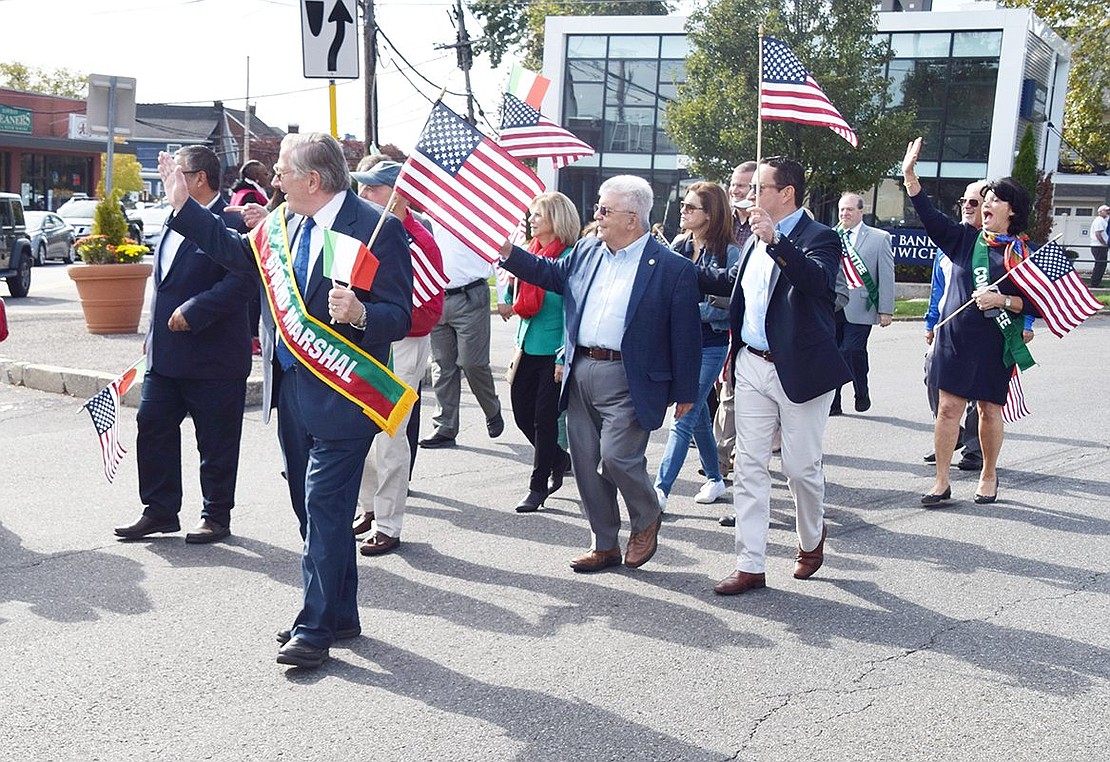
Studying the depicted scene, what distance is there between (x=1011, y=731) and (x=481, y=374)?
5379 mm

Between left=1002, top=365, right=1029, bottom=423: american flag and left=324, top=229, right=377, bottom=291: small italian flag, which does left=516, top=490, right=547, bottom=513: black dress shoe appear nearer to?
left=1002, top=365, right=1029, bottom=423: american flag

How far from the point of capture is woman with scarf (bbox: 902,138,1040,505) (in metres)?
7.76

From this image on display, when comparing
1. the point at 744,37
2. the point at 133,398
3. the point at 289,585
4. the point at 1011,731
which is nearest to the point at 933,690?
the point at 1011,731

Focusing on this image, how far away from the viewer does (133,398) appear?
1099 centimetres

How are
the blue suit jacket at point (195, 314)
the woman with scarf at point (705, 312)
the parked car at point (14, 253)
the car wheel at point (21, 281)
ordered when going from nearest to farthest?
the blue suit jacket at point (195, 314) → the woman with scarf at point (705, 312) → the parked car at point (14, 253) → the car wheel at point (21, 281)

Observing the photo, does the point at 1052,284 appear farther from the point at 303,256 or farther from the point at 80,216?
the point at 80,216

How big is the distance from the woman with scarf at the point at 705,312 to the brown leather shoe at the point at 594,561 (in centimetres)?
65

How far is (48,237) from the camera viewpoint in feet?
106

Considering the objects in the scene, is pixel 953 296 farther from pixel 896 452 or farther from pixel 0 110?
pixel 0 110

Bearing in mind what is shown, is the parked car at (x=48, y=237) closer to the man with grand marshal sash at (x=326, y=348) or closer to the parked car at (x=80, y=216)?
the parked car at (x=80, y=216)

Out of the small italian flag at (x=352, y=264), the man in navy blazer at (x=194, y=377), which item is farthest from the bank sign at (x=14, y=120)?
the small italian flag at (x=352, y=264)

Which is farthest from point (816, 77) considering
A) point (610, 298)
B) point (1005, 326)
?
point (610, 298)

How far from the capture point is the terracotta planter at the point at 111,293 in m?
14.6

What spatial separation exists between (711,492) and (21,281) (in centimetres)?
1873
